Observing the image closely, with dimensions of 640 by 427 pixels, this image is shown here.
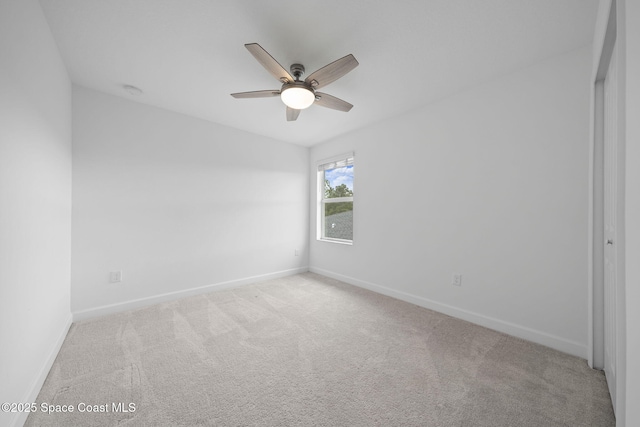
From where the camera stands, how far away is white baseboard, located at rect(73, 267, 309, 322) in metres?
2.48

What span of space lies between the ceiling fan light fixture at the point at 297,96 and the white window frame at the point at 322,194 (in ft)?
5.79

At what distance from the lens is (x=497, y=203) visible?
226cm

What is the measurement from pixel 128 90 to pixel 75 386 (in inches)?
104

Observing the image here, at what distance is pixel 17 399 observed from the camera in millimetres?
1242

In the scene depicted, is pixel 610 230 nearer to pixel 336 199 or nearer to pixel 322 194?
pixel 336 199

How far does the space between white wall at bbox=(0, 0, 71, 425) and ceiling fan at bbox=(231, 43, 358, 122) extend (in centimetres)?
117

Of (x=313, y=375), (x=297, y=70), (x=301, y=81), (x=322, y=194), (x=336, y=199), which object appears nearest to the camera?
(x=313, y=375)

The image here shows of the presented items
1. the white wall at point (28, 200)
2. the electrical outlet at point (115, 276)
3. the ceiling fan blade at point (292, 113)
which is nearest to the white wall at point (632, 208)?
the ceiling fan blade at point (292, 113)

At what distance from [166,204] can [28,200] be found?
1.60 metres

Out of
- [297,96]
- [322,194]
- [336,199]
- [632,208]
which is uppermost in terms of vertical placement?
[297,96]

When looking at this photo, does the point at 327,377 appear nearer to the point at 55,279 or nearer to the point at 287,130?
the point at 55,279

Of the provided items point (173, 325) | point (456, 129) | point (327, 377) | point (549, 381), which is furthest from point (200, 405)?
point (456, 129)

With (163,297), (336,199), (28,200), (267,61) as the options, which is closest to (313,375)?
(28,200)

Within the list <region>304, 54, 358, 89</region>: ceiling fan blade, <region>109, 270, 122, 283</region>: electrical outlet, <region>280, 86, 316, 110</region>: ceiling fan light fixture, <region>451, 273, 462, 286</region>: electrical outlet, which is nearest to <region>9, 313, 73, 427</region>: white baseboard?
<region>109, 270, 122, 283</region>: electrical outlet
